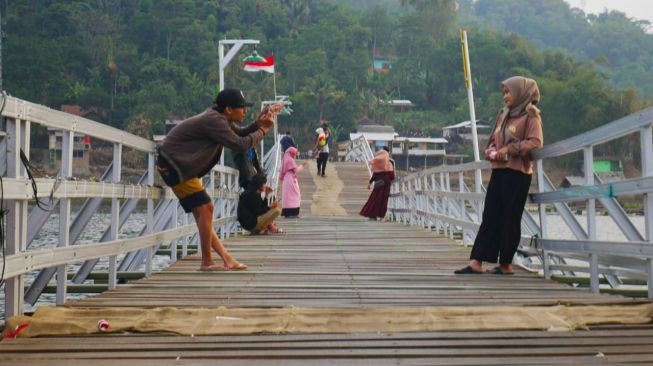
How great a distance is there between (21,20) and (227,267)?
106 m

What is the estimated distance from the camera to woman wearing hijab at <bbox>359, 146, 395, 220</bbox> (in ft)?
55.0

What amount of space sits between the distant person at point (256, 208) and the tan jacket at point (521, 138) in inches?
181

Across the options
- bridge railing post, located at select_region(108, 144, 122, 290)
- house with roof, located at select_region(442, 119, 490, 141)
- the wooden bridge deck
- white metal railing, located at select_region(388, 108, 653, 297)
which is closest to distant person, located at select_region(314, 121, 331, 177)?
the wooden bridge deck

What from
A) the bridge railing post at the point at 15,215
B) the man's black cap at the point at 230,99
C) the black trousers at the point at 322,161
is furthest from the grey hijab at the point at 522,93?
the black trousers at the point at 322,161

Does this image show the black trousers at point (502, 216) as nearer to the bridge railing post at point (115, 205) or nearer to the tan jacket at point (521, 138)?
the tan jacket at point (521, 138)

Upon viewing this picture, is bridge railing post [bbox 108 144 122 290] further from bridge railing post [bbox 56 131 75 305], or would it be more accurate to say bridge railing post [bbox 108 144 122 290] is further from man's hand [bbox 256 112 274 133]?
man's hand [bbox 256 112 274 133]

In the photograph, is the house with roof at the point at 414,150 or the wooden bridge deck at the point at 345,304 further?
the house with roof at the point at 414,150

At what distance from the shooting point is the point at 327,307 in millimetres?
4789

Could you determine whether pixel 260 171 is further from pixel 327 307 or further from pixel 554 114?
pixel 554 114

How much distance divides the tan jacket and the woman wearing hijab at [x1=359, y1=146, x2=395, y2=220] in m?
10.1

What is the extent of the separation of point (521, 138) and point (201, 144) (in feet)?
7.52

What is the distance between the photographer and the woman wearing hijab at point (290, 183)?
14914 millimetres

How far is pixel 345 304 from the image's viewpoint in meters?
4.96

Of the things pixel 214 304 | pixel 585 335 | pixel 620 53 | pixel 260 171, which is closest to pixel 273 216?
pixel 260 171
